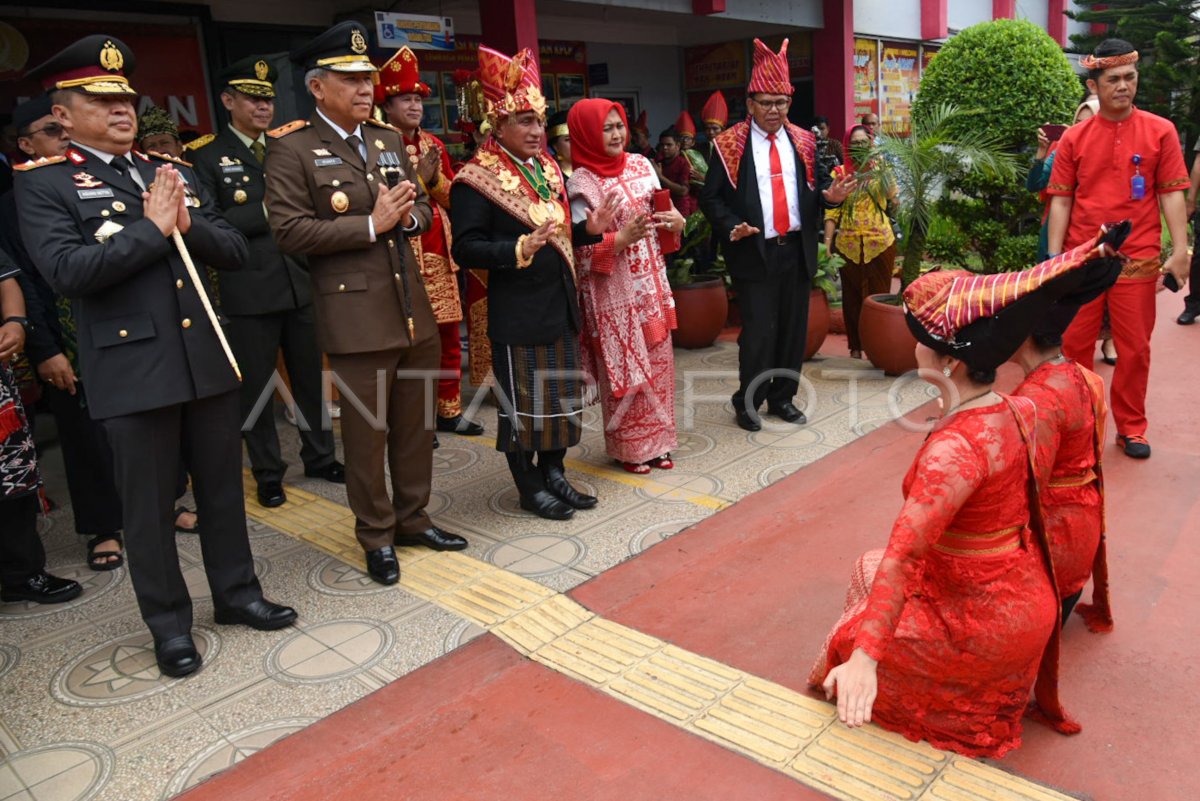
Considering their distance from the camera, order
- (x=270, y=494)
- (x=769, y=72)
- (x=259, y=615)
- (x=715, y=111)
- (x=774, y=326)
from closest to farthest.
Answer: (x=259, y=615), (x=270, y=494), (x=769, y=72), (x=774, y=326), (x=715, y=111)

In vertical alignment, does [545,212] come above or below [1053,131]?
below

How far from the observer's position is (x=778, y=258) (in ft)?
16.8

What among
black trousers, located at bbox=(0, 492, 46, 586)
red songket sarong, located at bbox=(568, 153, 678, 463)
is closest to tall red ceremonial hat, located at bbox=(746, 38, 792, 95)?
red songket sarong, located at bbox=(568, 153, 678, 463)

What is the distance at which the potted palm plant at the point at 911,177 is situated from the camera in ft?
Result: 19.6

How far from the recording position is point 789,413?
17.6 ft

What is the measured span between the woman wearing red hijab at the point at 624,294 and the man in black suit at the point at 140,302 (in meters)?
1.68

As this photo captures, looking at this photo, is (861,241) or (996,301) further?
(861,241)

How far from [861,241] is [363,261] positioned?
3989mm

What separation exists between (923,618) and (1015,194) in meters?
5.26

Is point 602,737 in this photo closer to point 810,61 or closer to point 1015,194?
point 1015,194

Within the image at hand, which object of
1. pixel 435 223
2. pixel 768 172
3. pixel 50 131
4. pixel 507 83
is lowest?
pixel 435 223

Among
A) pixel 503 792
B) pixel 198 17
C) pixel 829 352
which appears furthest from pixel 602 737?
pixel 198 17

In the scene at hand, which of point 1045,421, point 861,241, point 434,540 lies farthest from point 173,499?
point 861,241

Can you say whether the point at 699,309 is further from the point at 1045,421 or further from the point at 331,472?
the point at 1045,421
